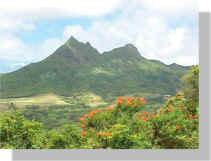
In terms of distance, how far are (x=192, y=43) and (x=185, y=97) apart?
1.16 metres

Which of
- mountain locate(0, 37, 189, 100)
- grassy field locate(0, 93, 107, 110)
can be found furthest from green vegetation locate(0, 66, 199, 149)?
mountain locate(0, 37, 189, 100)

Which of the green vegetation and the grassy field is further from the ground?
the grassy field

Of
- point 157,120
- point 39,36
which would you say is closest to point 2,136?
point 39,36

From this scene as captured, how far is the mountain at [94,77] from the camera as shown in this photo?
7695mm

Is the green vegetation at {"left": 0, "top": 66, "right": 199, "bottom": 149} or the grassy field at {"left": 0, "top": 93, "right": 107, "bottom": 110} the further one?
the grassy field at {"left": 0, "top": 93, "right": 107, "bottom": 110}

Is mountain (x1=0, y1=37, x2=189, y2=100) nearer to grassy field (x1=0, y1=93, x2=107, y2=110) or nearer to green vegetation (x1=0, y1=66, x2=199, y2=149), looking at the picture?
grassy field (x1=0, y1=93, x2=107, y2=110)

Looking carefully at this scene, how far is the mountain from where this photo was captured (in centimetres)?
770

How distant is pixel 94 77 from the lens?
8.47m

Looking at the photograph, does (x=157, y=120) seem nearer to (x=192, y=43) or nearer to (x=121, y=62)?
(x=192, y=43)

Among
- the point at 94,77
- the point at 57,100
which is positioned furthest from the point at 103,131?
the point at 94,77

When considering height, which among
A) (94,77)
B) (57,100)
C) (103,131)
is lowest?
(103,131)

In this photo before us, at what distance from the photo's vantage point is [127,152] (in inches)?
111

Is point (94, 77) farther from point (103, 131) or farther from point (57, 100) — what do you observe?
point (103, 131)

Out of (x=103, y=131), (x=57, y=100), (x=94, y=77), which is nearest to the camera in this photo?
(x=103, y=131)
